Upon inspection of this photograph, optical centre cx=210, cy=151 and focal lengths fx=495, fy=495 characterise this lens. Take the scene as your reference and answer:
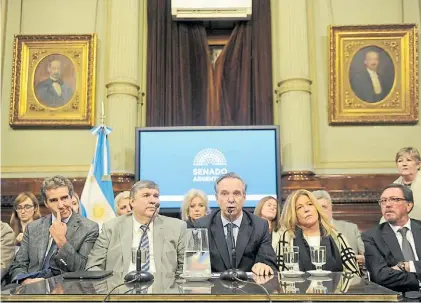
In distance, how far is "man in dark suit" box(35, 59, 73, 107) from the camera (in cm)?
665

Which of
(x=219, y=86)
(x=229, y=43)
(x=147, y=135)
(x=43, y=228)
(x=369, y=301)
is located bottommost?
(x=369, y=301)

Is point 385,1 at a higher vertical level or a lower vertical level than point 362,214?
higher

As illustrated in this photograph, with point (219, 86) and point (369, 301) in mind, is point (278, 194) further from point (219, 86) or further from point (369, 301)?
point (369, 301)

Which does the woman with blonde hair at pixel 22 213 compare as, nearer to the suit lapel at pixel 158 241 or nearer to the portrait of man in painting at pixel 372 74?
the suit lapel at pixel 158 241

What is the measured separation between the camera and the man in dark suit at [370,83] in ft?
21.3

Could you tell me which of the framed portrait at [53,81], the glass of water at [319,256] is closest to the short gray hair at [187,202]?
the glass of water at [319,256]

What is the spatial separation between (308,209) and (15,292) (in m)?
1.95

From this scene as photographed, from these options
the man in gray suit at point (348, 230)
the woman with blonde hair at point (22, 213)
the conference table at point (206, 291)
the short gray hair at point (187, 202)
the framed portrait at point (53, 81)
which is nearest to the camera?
the conference table at point (206, 291)

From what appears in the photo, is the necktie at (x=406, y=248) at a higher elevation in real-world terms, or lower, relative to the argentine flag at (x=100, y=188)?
lower

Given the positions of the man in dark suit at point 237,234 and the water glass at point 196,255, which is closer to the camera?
the water glass at point 196,255

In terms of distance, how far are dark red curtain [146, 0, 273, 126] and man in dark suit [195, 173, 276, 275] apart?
3.48 metres

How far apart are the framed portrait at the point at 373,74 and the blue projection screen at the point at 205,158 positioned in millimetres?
1161

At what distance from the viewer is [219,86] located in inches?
267

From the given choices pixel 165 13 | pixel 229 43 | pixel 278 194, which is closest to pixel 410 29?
pixel 229 43
